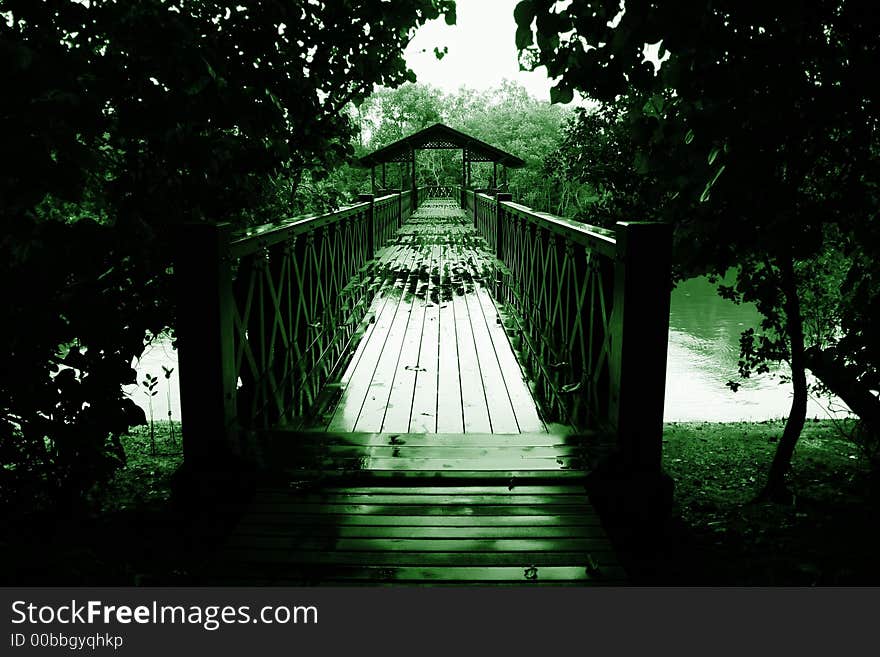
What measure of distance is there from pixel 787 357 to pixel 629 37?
5.56 metres

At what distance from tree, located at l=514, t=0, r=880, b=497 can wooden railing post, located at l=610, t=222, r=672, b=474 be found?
2.33 feet

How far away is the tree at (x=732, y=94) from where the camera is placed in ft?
10.4

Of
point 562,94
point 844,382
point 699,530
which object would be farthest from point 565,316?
point 844,382

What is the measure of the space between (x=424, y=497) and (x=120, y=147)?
2582 millimetres

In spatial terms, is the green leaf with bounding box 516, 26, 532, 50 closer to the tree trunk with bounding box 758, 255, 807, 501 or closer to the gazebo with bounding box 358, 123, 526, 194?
the tree trunk with bounding box 758, 255, 807, 501

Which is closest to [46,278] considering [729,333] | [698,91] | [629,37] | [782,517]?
[629,37]

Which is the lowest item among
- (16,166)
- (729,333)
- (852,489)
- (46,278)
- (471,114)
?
(729,333)

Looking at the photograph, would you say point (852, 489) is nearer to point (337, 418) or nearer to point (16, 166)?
point (337, 418)

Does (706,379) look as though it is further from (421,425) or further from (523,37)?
(523,37)

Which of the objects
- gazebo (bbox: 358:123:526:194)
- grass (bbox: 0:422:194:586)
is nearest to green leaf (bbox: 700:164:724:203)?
grass (bbox: 0:422:194:586)

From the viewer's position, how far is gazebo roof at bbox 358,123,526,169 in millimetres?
23328

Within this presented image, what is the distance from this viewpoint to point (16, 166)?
2320mm

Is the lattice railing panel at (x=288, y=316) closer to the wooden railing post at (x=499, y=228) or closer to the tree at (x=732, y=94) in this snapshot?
the tree at (x=732, y=94)

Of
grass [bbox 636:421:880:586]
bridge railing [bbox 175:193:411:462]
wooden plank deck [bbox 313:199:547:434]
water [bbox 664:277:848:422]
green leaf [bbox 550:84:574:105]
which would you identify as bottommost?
water [bbox 664:277:848:422]
